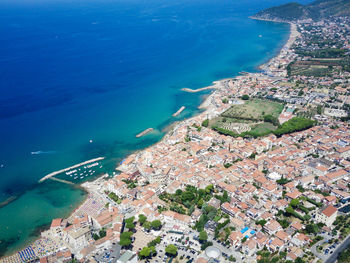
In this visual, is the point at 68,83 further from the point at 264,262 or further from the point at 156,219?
the point at 264,262

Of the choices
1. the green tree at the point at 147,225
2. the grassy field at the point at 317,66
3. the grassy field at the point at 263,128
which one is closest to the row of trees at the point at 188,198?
the green tree at the point at 147,225

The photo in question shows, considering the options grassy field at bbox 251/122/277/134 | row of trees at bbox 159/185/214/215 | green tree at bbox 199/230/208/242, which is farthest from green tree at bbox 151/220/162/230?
grassy field at bbox 251/122/277/134

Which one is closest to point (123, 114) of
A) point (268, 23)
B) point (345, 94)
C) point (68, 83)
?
point (68, 83)

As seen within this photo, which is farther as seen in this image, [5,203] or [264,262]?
[5,203]

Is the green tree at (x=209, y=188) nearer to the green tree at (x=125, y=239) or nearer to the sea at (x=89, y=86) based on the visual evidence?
the green tree at (x=125, y=239)

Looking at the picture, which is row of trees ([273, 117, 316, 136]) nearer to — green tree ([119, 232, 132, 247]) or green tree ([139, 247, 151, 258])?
green tree ([119, 232, 132, 247])
